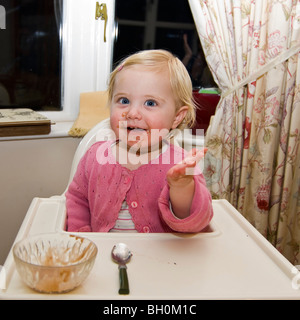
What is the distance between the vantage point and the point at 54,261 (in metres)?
0.78

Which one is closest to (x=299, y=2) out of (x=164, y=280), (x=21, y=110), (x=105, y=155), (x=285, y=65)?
(x=285, y=65)

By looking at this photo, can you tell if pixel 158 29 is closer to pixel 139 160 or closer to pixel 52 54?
pixel 52 54

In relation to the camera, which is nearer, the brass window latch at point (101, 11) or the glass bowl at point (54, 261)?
the glass bowl at point (54, 261)

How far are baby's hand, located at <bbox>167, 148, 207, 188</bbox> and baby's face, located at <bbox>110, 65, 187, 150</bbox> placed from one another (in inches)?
7.7

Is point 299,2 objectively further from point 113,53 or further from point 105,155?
point 105,155

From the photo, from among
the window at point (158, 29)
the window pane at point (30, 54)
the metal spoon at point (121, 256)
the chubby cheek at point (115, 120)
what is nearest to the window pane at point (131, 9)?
the window at point (158, 29)

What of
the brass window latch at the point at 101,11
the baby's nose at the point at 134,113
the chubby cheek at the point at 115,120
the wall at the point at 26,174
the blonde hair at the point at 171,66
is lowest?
the wall at the point at 26,174

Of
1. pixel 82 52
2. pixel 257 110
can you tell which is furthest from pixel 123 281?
pixel 82 52

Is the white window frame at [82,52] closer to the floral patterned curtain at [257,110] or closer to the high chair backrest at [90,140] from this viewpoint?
the floral patterned curtain at [257,110]

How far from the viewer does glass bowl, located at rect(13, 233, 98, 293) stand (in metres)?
0.67

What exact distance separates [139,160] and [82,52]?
42.0 inches

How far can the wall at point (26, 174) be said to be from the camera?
5.76ft

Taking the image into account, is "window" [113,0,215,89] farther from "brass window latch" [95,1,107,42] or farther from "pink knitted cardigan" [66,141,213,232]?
"pink knitted cardigan" [66,141,213,232]

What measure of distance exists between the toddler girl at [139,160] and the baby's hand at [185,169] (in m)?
0.05
